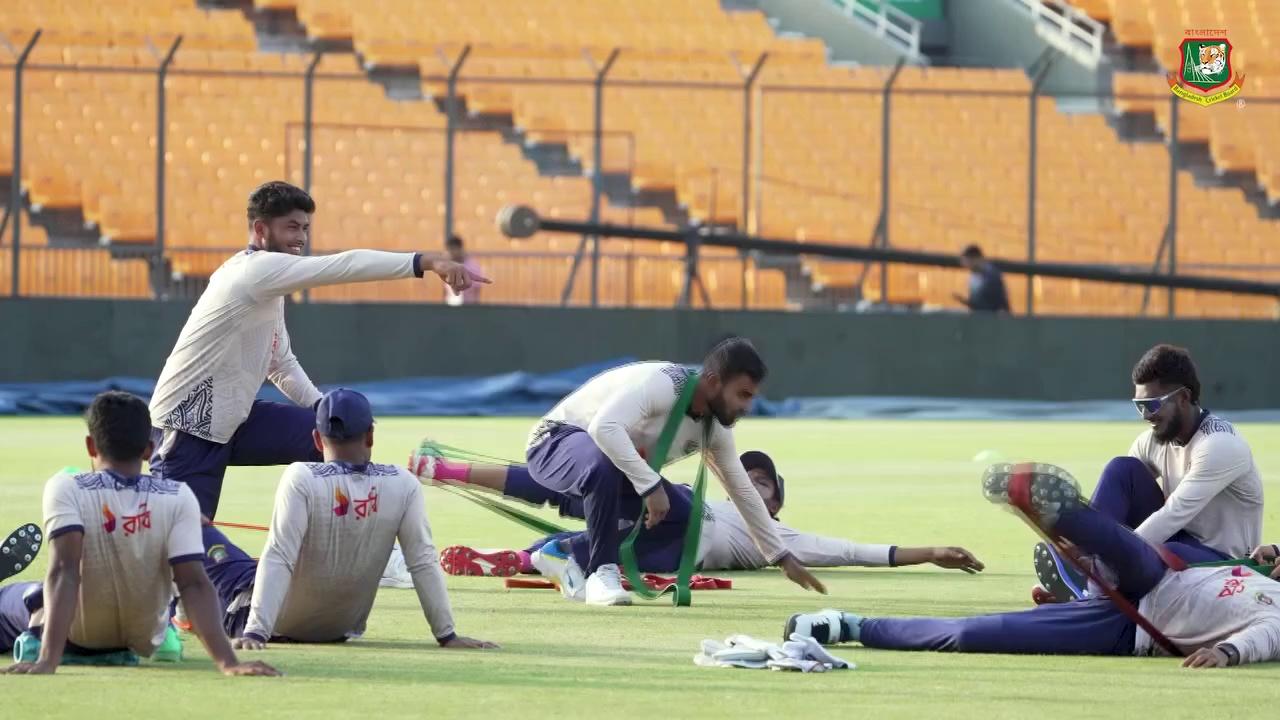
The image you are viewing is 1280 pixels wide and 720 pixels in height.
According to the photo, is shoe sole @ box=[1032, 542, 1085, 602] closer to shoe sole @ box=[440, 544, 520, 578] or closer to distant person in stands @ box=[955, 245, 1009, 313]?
shoe sole @ box=[440, 544, 520, 578]

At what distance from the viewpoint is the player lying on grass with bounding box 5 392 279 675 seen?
6281 millimetres

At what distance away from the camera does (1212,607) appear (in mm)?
A: 7340

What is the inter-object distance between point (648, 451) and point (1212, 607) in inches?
114

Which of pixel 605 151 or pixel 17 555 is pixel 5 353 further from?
pixel 17 555

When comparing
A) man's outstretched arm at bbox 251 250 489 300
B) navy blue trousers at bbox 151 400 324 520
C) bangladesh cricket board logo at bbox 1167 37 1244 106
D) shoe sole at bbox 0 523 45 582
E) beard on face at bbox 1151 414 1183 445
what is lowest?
shoe sole at bbox 0 523 45 582

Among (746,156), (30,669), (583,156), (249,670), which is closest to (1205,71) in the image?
(746,156)

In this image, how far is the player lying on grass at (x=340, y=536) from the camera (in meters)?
7.11

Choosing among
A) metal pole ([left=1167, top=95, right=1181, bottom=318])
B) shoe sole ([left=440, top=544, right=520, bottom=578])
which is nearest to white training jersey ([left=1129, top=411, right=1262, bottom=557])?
shoe sole ([left=440, top=544, right=520, bottom=578])

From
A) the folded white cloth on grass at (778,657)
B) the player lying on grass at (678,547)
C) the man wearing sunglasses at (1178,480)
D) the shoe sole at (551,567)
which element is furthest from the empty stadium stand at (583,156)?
the folded white cloth on grass at (778,657)

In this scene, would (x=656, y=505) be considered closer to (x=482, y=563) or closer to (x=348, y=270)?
(x=482, y=563)

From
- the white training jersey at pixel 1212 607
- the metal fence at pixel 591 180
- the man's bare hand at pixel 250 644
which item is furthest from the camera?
the metal fence at pixel 591 180

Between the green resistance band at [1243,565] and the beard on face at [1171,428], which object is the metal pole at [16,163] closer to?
the beard on face at [1171,428]

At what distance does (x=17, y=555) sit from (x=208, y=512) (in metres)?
1.79

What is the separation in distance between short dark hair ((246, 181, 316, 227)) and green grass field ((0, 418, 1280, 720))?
66.4 inches
